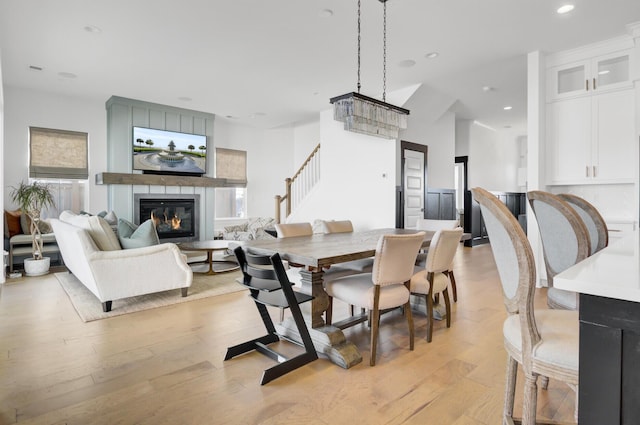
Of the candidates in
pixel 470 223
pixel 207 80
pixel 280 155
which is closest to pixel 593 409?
pixel 207 80

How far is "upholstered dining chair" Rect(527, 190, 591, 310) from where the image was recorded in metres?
1.86

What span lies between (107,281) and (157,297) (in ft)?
1.98

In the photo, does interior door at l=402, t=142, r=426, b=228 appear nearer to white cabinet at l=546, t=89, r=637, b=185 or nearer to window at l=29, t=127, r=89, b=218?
white cabinet at l=546, t=89, r=637, b=185

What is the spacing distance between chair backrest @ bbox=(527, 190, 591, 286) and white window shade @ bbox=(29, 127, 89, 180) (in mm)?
7038

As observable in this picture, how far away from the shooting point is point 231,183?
8352 mm

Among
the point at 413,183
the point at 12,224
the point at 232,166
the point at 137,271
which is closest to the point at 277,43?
the point at 137,271

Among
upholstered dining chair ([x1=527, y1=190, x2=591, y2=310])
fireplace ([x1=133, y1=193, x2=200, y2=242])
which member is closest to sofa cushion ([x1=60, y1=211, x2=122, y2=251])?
fireplace ([x1=133, y1=193, x2=200, y2=242])

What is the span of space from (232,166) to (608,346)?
8148 millimetres

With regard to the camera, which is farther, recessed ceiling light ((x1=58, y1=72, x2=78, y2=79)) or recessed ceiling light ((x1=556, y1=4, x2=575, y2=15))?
recessed ceiling light ((x1=58, y1=72, x2=78, y2=79))

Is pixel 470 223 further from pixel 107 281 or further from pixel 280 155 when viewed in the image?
pixel 107 281

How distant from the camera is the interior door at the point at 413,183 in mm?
6344

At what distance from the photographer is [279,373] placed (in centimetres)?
212

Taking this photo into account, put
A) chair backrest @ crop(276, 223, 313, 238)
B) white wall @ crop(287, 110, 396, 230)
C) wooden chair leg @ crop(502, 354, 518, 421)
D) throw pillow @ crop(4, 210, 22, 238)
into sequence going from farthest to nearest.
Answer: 1. white wall @ crop(287, 110, 396, 230)
2. throw pillow @ crop(4, 210, 22, 238)
3. chair backrest @ crop(276, 223, 313, 238)
4. wooden chair leg @ crop(502, 354, 518, 421)

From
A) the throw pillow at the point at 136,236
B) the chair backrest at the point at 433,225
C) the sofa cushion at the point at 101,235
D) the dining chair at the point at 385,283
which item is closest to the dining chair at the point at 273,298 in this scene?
the dining chair at the point at 385,283
